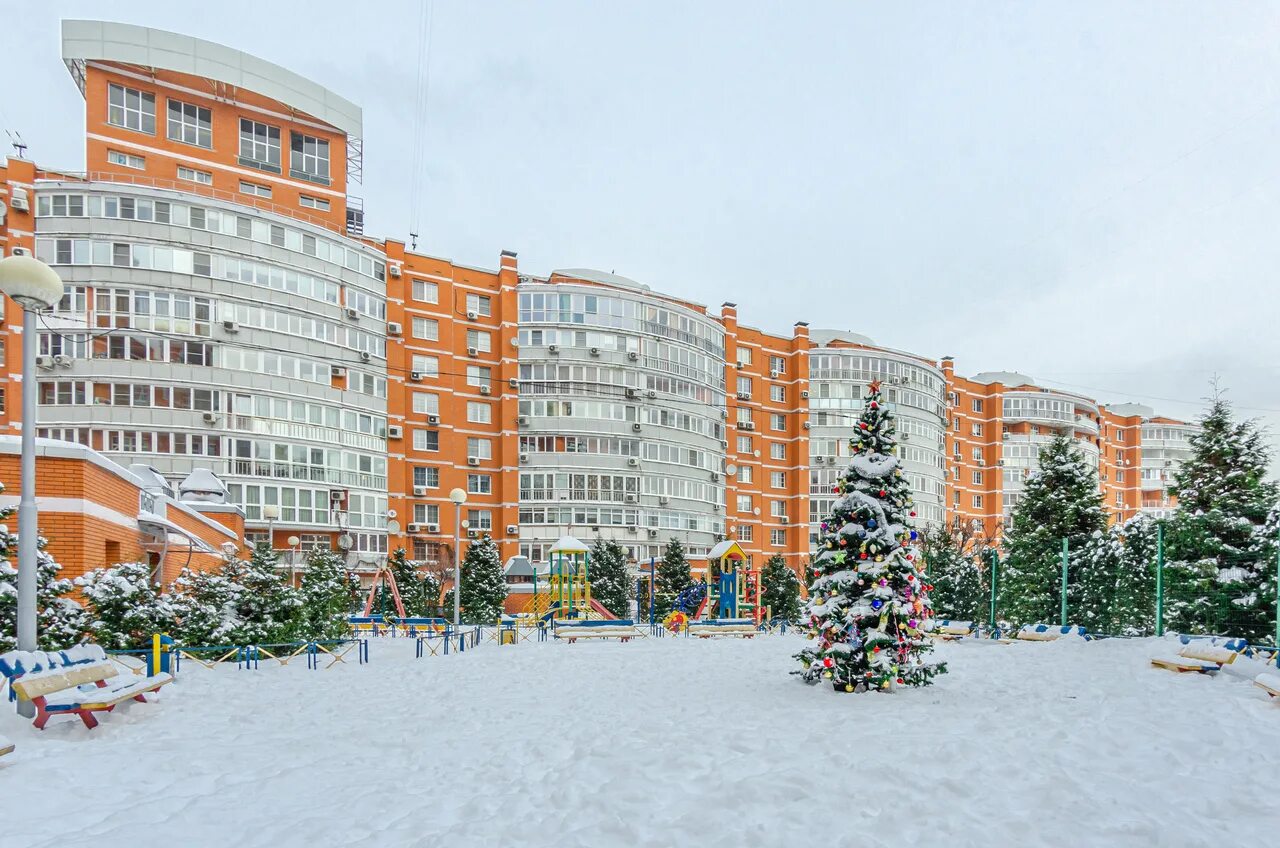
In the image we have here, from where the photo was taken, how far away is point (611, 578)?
44.0 metres

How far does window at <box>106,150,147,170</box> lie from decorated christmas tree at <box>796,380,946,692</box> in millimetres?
44009

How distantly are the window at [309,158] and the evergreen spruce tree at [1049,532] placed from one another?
1653 inches

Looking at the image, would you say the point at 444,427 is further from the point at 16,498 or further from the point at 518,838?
the point at 518,838

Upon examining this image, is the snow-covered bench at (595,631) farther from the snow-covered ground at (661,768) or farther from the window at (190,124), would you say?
the window at (190,124)

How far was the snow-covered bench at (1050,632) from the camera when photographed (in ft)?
70.9

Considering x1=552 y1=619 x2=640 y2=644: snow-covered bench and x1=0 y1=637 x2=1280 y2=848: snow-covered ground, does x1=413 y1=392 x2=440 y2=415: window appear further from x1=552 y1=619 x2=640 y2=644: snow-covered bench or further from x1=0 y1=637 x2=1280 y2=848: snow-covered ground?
x1=0 y1=637 x2=1280 y2=848: snow-covered ground

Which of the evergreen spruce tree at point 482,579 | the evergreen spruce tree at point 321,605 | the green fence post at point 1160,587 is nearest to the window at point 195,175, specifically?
the evergreen spruce tree at point 482,579

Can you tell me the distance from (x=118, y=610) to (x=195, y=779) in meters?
Result: 9.17

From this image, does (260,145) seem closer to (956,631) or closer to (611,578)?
(611,578)

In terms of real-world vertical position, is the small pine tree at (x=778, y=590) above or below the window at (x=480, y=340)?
below

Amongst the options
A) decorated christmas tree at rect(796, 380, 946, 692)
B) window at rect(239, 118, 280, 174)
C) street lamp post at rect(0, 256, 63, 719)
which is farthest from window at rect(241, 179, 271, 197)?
decorated christmas tree at rect(796, 380, 946, 692)

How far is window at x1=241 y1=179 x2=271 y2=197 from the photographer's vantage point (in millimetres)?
44406

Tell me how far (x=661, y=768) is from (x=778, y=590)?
37461 mm

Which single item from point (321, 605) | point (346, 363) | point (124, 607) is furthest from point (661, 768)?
point (346, 363)
